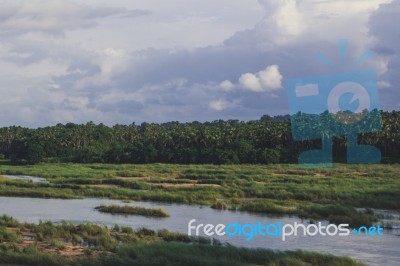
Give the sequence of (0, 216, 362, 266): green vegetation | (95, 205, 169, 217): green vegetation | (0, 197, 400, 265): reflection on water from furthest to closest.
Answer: (95, 205, 169, 217): green vegetation < (0, 197, 400, 265): reflection on water < (0, 216, 362, 266): green vegetation

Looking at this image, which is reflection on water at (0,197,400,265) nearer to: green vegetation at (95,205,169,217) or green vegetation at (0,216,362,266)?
green vegetation at (95,205,169,217)

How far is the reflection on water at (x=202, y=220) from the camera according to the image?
84.2ft

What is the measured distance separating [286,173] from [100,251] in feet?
154

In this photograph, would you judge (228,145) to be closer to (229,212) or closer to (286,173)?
(286,173)

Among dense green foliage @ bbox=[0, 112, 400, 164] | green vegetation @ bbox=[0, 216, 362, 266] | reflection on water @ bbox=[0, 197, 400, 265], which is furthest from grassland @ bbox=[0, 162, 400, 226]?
dense green foliage @ bbox=[0, 112, 400, 164]

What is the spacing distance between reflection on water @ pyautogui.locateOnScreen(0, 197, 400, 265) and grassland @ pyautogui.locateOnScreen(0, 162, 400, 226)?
2.21m

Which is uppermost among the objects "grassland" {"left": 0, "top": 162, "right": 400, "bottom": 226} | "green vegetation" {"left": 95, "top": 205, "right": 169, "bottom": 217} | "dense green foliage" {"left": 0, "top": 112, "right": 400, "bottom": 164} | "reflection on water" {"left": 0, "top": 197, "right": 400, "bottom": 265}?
"dense green foliage" {"left": 0, "top": 112, "right": 400, "bottom": 164}

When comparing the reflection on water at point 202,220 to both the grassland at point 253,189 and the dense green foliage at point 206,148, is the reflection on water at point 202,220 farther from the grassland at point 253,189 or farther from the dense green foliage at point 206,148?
the dense green foliage at point 206,148

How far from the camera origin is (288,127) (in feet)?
314

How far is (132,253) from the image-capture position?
21.9 metres

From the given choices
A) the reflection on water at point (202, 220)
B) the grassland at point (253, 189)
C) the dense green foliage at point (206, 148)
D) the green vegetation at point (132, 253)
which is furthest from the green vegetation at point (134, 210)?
the dense green foliage at point (206, 148)

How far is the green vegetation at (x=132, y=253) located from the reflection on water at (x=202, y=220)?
3079 mm

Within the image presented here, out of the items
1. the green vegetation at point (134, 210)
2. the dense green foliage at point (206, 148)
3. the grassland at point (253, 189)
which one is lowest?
the green vegetation at point (134, 210)

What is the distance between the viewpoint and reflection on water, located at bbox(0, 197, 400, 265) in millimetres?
25672
